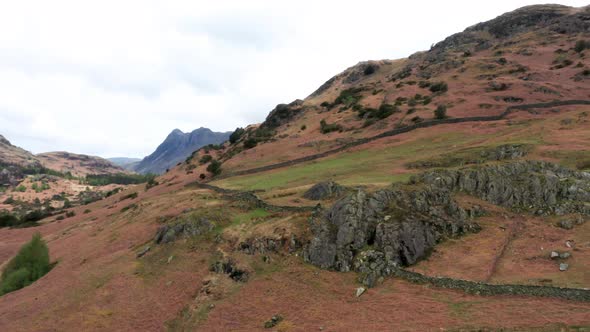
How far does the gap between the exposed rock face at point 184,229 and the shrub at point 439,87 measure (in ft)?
254

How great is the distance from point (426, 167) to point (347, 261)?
2397 cm

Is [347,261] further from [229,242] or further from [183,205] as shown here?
[183,205]

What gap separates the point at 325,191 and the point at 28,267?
128ft

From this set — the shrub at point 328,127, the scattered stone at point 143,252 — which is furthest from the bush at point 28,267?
the shrub at point 328,127

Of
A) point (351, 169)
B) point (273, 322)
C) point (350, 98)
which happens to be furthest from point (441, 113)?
point (273, 322)

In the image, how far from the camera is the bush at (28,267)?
141ft

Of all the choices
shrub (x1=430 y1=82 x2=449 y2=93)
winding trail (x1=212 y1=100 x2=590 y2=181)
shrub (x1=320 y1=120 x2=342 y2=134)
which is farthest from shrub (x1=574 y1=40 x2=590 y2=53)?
shrub (x1=320 y1=120 x2=342 y2=134)

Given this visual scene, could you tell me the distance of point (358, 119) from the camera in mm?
91938

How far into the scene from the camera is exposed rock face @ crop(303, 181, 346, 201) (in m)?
41.2

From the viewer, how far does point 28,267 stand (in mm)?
44812

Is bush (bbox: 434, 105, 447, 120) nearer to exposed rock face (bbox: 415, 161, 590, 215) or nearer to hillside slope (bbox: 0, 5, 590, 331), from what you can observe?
hillside slope (bbox: 0, 5, 590, 331)

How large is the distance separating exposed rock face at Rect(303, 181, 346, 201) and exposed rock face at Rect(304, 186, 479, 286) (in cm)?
661

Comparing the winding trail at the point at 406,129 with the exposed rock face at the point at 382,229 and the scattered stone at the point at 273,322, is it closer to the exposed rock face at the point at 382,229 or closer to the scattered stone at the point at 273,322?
the exposed rock face at the point at 382,229

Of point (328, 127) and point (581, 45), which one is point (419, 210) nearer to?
point (328, 127)
